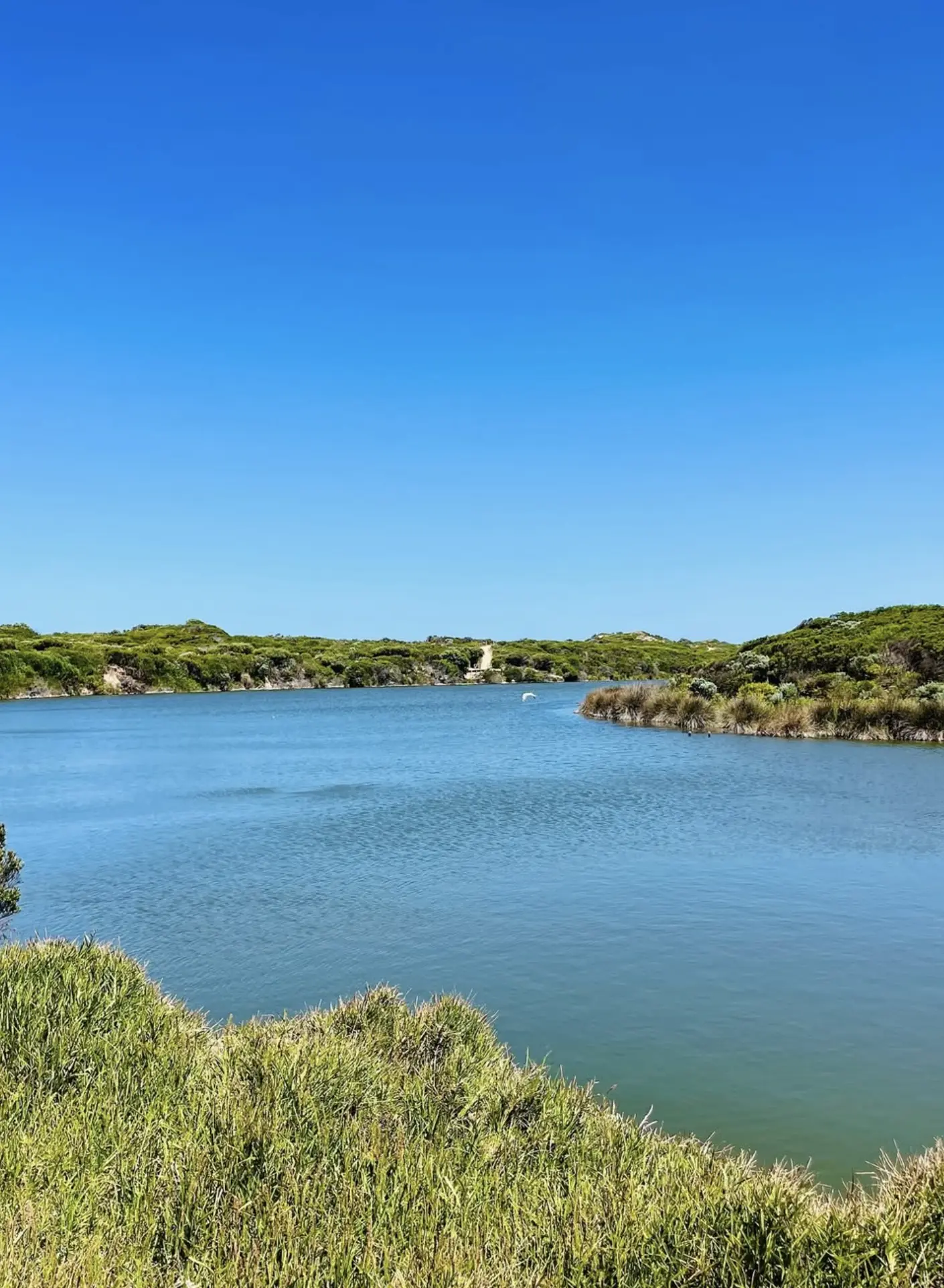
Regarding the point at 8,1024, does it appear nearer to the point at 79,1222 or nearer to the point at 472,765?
the point at 79,1222

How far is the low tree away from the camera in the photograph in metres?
15.0

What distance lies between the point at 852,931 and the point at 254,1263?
12056 millimetres

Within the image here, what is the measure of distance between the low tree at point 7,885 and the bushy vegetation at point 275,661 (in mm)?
82547

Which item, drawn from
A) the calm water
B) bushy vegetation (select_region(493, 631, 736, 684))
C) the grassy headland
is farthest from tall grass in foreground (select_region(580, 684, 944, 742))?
bushy vegetation (select_region(493, 631, 736, 684))

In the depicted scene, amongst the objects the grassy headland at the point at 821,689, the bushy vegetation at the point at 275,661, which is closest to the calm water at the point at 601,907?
the grassy headland at the point at 821,689

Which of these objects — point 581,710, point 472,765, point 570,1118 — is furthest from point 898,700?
point 570,1118

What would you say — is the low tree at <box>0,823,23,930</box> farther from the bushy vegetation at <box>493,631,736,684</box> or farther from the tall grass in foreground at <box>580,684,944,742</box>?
the bushy vegetation at <box>493,631,736,684</box>

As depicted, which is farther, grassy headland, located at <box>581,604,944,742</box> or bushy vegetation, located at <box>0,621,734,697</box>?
bushy vegetation, located at <box>0,621,734,697</box>

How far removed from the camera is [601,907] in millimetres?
15820

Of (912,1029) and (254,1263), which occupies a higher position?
(254,1263)

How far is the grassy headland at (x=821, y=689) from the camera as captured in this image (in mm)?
42906

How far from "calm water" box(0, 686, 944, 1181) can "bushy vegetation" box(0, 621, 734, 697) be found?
6864cm

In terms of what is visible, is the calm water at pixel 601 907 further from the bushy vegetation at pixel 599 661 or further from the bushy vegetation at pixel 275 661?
the bushy vegetation at pixel 599 661

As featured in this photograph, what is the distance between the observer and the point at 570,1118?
682cm
